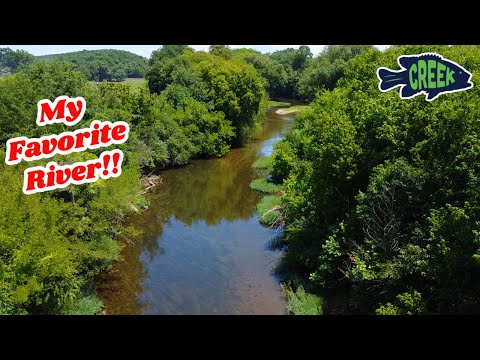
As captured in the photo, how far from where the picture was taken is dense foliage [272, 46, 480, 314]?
47.0 ft

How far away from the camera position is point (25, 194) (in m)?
17.0

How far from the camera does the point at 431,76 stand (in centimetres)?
1634

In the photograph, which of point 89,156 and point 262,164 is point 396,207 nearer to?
point 89,156

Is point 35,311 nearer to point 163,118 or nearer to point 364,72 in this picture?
point 364,72

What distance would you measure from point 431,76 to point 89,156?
615 inches

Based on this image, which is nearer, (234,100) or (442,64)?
(442,64)

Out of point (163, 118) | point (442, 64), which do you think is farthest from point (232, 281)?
point (163, 118)

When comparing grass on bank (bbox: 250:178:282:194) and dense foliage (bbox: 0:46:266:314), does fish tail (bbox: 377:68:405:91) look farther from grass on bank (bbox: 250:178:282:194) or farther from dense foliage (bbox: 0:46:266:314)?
grass on bank (bbox: 250:178:282:194)

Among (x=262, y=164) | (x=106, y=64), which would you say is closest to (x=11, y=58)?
(x=106, y=64)

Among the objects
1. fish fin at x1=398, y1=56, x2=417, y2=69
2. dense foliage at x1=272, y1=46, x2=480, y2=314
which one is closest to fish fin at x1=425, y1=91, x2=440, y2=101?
dense foliage at x1=272, y1=46, x2=480, y2=314

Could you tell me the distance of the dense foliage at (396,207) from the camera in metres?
14.3

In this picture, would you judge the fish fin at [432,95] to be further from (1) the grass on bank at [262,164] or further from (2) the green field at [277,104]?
(2) the green field at [277,104]

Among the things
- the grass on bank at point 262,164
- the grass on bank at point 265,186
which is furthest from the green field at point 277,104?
the grass on bank at point 265,186
